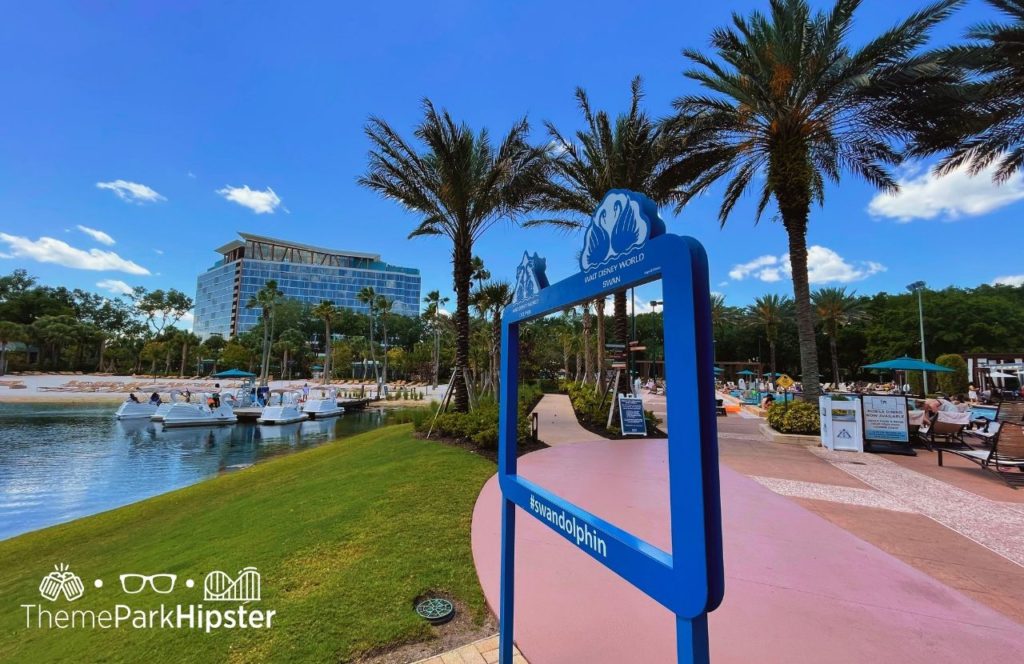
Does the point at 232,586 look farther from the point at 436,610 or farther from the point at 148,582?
the point at 436,610

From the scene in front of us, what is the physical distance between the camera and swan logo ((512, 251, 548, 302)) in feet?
9.73

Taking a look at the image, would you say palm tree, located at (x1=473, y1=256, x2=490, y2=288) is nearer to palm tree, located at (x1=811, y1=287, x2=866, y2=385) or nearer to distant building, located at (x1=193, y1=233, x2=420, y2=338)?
palm tree, located at (x1=811, y1=287, x2=866, y2=385)

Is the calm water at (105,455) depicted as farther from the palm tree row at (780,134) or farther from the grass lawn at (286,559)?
the palm tree row at (780,134)

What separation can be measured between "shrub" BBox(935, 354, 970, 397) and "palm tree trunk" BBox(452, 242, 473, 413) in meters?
25.9

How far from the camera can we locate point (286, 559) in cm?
412

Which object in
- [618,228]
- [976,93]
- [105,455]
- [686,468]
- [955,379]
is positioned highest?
[976,93]

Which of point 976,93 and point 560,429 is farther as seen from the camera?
point 560,429

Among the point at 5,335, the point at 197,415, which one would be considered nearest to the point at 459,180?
the point at 197,415

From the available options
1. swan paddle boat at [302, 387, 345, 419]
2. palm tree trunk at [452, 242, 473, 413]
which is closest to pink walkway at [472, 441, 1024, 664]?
palm tree trunk at [452, 242, 473, 413]

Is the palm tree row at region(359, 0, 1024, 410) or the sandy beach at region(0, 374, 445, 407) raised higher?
the palm tree row at region(359, 0, 1024, 410)

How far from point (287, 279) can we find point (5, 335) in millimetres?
77933

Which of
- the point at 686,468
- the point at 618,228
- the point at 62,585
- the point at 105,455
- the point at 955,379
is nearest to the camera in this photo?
the point at 686,468

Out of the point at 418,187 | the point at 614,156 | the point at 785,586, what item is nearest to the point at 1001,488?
the point at 785,586

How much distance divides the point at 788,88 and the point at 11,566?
17.1 m
